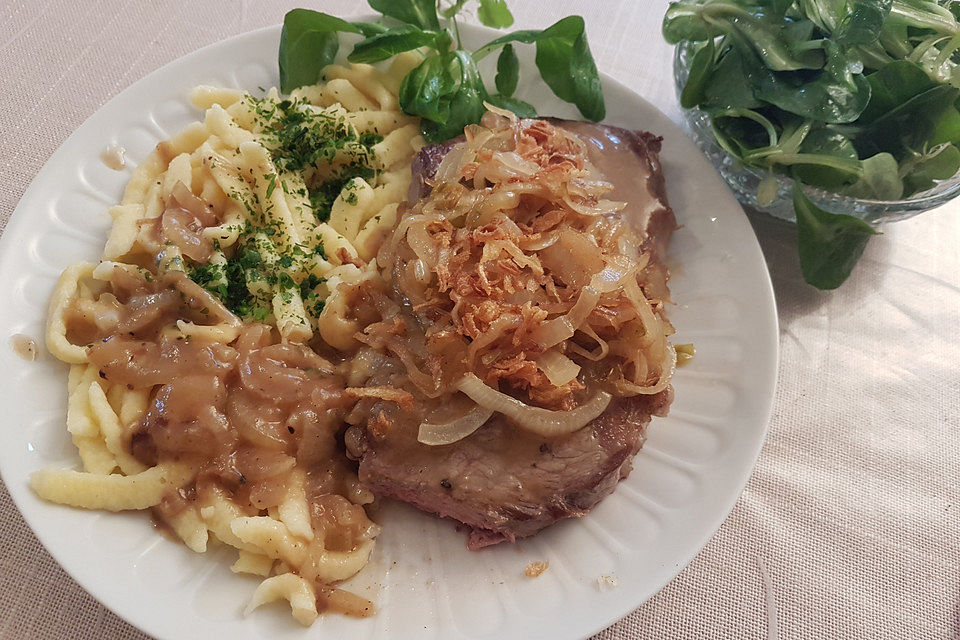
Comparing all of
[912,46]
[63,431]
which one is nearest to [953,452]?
[912,46]

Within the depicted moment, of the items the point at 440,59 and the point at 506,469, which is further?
the point at 440,59

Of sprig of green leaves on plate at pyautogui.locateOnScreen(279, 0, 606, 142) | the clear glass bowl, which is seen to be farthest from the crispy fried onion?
the clear glass bowl

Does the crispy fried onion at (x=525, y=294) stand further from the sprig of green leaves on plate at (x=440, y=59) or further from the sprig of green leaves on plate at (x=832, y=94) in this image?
the sprig of green leaves on plate at (x=832, y=94)

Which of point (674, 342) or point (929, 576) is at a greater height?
point (674, 342)

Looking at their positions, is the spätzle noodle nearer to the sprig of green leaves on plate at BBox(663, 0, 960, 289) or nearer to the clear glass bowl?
the clear glass bowl

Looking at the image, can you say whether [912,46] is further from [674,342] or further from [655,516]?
[655,516]

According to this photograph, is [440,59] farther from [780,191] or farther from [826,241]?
[826,241]

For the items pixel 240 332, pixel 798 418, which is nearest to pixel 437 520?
pixel 240 332
